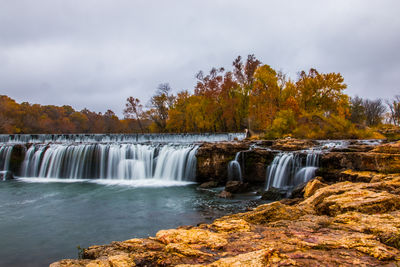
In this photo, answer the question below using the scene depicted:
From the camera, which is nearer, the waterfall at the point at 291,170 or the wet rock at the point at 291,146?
the waterfall at the point at 291,170

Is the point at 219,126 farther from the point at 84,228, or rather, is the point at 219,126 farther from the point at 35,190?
the point at 84,228

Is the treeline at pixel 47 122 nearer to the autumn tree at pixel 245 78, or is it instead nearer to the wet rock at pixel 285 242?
the autumn tree at pixel 245 78

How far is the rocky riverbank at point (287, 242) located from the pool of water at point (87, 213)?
3699 mm

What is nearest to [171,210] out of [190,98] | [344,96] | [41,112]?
[344,96]

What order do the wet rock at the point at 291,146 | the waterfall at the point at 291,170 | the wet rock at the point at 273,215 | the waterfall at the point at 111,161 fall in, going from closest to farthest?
the wet rock at the point at 273,215, the waterfall at the point at 291,170, the wet rock at the point at 291,146, the waterfall at the point at 111,161

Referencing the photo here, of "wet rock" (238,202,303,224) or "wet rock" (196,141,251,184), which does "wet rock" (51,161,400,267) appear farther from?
"wet rock" (196,141,251,184)

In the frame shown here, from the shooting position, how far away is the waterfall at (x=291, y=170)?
12.9 meters

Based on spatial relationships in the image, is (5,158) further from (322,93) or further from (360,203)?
(322,93)

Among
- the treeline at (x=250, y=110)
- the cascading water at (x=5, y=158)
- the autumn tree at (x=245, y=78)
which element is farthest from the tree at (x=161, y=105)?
the cascading water at (x=5, y=158)

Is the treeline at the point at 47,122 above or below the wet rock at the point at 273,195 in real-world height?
above

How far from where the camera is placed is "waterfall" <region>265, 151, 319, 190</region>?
508 inches

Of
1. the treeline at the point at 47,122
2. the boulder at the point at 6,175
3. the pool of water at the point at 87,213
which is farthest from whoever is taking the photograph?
the treeline at the point at 47,122

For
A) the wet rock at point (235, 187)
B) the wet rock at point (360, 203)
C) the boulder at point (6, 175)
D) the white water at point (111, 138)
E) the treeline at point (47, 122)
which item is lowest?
the boulder at point (6, 175)

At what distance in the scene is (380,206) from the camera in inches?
191
